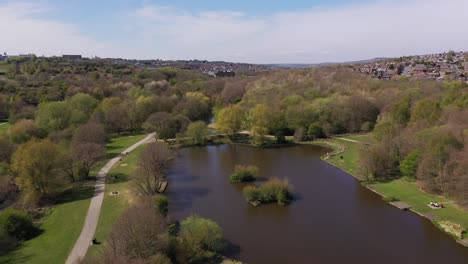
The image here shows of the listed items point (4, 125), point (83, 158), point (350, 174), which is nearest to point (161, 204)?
point (83, 158)

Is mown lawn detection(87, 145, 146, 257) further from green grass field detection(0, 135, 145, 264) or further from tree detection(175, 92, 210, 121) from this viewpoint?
tree detection(175, 92, 210, 121)

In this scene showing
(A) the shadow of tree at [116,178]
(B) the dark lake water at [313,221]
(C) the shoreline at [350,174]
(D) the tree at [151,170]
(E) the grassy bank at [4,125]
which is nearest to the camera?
(B) the dark lake water at [313,221]

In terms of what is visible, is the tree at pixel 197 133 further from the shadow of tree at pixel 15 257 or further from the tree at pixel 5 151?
the shadow of tree at pixel 15 257

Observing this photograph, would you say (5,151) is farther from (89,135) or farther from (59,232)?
(59,232)

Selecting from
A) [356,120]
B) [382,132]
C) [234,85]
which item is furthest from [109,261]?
[234,85]

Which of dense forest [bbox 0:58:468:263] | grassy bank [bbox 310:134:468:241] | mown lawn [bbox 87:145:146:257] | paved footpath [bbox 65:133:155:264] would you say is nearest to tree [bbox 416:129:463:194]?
dense forest [bbox 0:58:468:263]

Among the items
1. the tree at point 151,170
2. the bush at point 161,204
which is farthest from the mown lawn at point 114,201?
the bush at point 161,204
